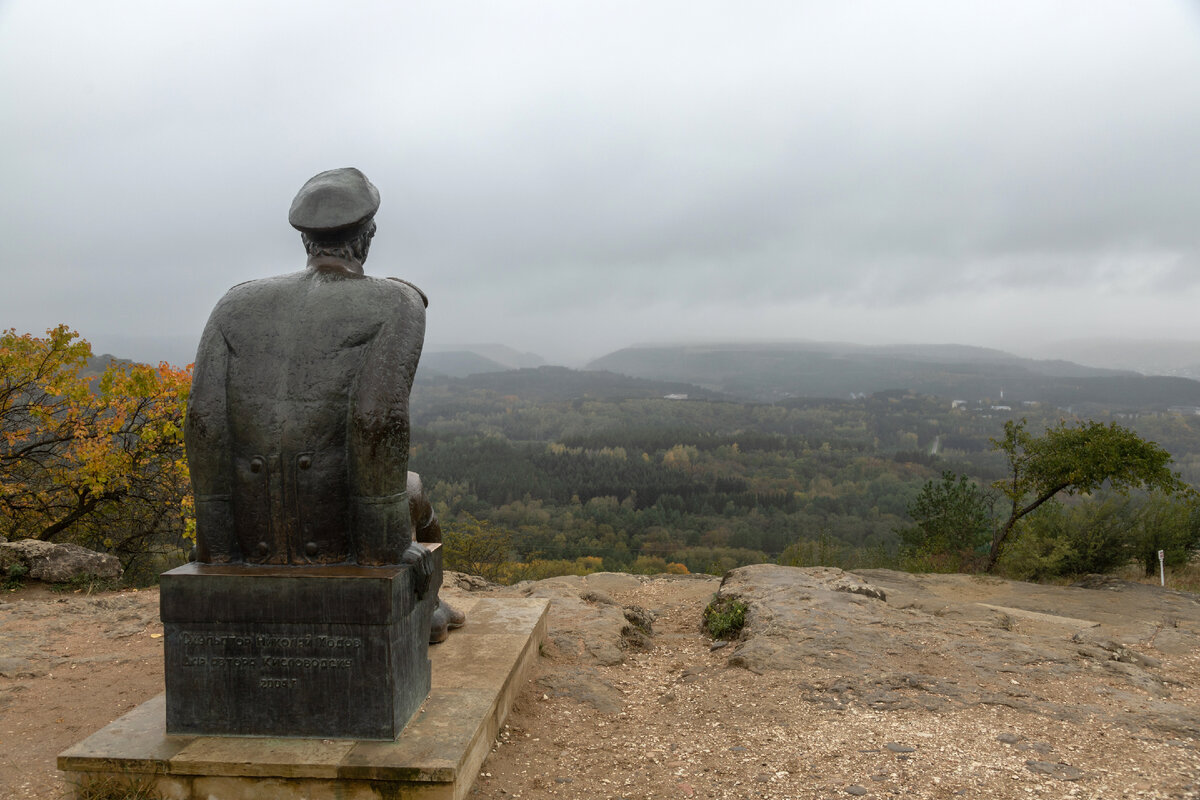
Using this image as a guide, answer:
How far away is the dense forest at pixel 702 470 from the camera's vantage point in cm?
3603

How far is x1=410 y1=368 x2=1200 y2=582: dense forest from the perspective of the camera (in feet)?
118

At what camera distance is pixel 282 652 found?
11.0 ft

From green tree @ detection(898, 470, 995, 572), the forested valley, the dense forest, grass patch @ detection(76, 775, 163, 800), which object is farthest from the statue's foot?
green tree @ detection(898, 470, 995, 572)

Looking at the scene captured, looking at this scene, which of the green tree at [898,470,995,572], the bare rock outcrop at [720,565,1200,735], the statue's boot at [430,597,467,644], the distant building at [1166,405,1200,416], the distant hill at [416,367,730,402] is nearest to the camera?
the bare rock outcrop at [720,565,1200,735]

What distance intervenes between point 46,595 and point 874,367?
16361cm

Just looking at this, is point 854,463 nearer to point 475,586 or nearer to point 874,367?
point 475,586

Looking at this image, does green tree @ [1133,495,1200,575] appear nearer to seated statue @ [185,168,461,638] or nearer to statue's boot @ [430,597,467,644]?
statue's boot @ [430,597,467,644]

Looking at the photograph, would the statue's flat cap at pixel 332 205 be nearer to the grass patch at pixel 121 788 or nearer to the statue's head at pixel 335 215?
the statue's head at pixel 335 215

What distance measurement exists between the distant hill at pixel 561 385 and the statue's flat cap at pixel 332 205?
103m

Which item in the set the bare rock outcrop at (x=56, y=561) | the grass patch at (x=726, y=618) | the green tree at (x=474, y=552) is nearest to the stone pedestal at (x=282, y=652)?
the grass patch at (x=726, y=618)

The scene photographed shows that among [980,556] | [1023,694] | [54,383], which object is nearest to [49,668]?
[54,383]

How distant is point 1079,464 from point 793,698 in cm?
1067

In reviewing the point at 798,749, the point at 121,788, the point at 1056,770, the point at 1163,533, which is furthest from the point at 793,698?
the point at 1163,533

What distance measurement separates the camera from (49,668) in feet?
17.4
